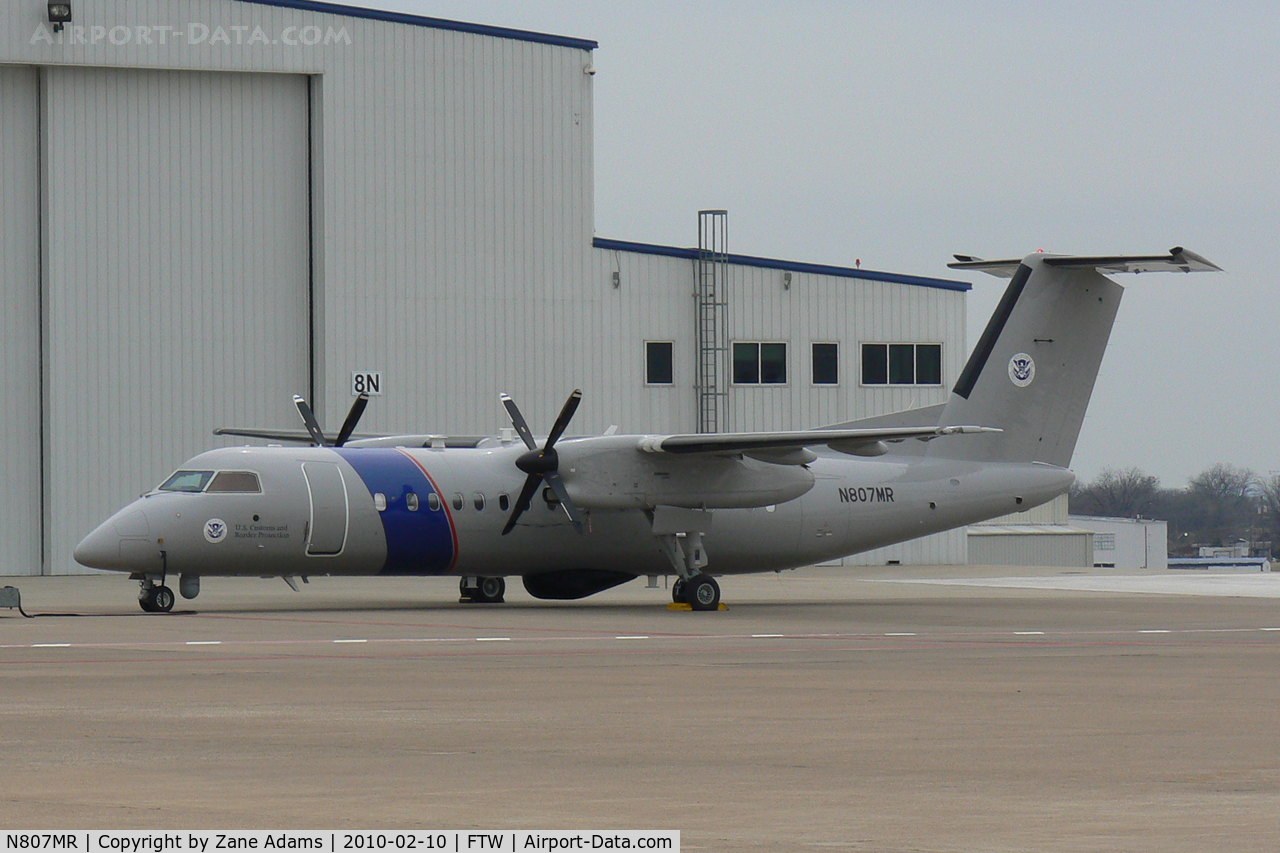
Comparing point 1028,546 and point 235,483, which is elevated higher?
point 235,483

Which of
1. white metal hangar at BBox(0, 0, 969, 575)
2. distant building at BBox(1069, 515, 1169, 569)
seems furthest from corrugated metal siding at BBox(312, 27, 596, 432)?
distant building at BBox(1069, 515, 1169, 569)

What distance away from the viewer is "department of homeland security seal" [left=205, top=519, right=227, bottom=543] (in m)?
24.7

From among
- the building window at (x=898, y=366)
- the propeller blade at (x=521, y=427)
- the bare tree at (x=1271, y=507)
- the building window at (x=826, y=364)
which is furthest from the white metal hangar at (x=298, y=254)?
the bare tree at (x=1271, y=507)

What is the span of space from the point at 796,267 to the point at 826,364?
9.25ft

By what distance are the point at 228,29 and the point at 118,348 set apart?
332 inches

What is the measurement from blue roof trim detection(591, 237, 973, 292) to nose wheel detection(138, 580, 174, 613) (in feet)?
74.6

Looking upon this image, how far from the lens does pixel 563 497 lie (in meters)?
26.3

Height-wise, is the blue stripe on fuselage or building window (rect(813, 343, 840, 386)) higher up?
building window (rect(813, 343, 840, 386))

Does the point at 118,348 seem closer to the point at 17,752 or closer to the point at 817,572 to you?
the point at 817,572

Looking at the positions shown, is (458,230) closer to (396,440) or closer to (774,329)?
(774,329)

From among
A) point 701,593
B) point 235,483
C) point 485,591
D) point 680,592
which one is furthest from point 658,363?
point 235,483

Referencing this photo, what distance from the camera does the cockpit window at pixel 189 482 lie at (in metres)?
25.0

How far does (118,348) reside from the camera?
139ft

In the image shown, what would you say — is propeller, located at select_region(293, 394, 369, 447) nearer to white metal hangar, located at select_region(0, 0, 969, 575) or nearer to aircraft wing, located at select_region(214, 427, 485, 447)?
aircraft wing, located at select_region(214, 427, 485, 447)
